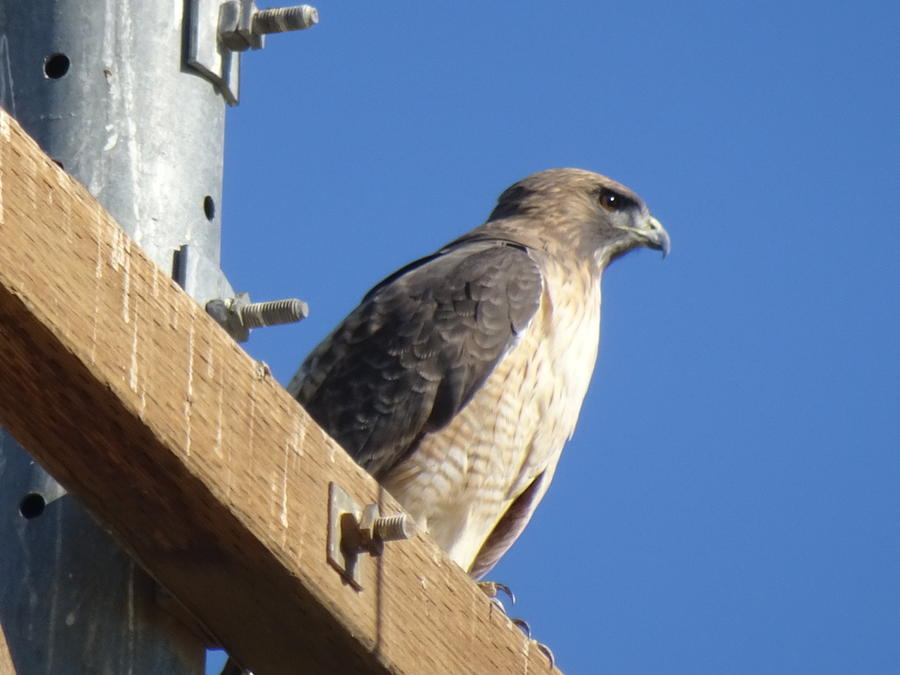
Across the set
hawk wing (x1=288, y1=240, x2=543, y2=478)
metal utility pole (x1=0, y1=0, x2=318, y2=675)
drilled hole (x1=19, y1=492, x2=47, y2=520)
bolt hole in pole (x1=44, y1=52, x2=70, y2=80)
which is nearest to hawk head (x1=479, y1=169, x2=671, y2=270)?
hawk wing (x1=288, y1=240, x2=543, y2=478)

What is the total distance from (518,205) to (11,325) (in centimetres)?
428

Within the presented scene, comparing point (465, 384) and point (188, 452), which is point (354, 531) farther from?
point (465, 384)

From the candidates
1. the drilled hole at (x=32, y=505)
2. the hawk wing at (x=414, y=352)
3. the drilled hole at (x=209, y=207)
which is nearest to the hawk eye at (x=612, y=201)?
the hawk wing at (x=414, y=352)

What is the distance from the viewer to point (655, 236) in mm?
5723

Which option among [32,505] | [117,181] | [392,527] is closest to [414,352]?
[117,181]

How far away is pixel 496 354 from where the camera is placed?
14.6 ft

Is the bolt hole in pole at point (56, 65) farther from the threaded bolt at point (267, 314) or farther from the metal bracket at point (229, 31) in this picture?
the threaded bolt at point (267, 314)

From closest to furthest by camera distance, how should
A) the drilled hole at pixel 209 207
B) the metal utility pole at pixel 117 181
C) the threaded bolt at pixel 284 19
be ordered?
1. the metal utility pole at pixel 117 181
2. the drilled hole at pixel 209 207
3. the threaded bolt at pixel 284 19

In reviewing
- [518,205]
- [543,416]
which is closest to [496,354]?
[543,416]

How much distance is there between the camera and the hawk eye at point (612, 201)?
5.83m

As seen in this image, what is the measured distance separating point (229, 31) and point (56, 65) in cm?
39

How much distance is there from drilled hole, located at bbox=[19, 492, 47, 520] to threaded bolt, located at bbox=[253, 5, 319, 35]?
3.28 feet

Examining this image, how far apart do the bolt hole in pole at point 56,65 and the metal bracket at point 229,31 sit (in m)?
0.24

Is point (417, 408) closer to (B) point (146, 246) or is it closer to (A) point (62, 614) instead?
(B) point (146, 246)
